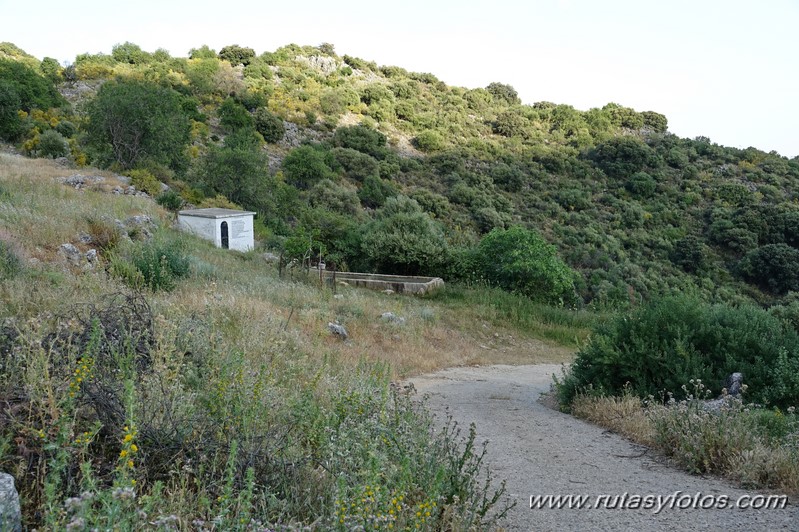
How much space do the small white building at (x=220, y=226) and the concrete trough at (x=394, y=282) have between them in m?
3.74

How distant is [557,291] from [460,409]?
12945mm

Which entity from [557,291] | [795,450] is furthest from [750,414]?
[557,291]

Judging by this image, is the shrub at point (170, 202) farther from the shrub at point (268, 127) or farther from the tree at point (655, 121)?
the tree at point (655, 121)

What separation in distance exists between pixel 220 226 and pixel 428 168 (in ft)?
83.1

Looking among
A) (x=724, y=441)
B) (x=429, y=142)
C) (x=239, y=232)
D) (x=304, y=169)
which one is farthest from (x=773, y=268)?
(x=724, y=441)

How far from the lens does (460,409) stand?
23.2 ft

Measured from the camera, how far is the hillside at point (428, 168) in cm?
2548

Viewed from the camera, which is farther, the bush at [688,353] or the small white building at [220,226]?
the small white building at [220,226]

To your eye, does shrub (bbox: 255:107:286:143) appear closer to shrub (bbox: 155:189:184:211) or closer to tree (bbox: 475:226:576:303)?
shrub (bbox: 155:189:184:211)

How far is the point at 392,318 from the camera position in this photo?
42.0 feet

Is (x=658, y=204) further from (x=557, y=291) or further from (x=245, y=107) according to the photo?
(x=245, y=107)

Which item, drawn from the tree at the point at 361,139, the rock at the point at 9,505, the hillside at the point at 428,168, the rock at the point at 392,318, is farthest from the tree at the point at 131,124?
the rock at the point at 9,505

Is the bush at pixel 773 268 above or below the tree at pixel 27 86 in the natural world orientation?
below

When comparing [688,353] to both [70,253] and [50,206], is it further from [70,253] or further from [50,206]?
[50,206]
